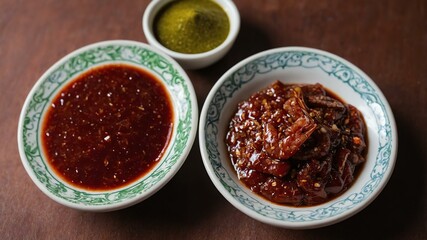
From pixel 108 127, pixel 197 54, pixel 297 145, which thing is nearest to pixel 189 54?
pixel 197 54

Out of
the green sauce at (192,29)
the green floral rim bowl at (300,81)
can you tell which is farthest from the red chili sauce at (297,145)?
the green sauce at (192,29)

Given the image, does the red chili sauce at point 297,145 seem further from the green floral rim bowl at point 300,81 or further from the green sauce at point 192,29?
the green sauce at point 192,29

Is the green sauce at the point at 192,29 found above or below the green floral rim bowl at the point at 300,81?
above

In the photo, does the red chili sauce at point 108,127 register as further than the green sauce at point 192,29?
No

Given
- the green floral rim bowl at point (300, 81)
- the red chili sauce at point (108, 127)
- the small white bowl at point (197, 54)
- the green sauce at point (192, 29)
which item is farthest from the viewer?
the green sauce at point (192, 29)

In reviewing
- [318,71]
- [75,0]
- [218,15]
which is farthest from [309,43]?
[75,0]

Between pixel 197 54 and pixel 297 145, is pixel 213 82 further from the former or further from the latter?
pixel 297 145
